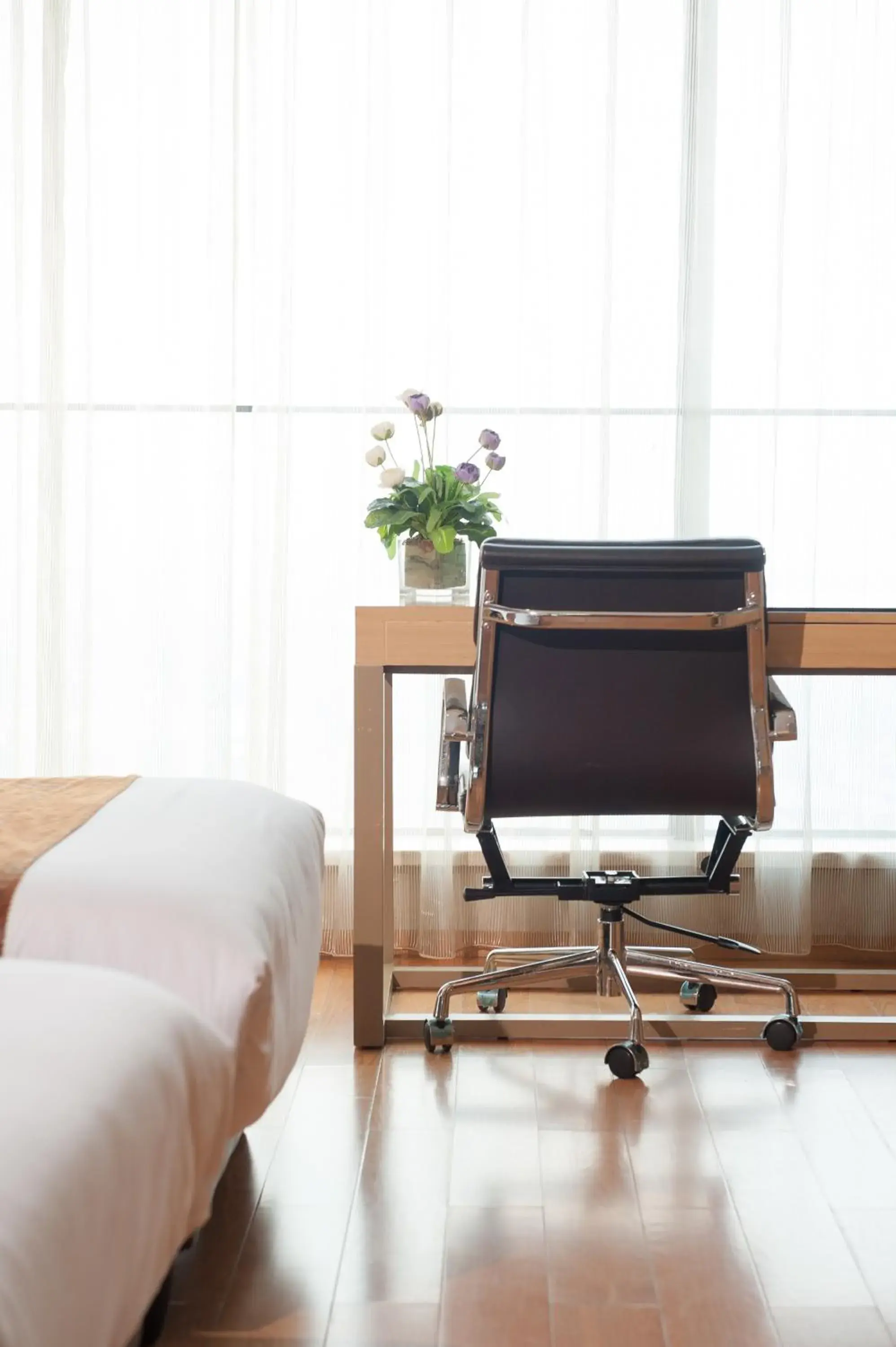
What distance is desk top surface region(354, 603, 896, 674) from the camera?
2.60 metres

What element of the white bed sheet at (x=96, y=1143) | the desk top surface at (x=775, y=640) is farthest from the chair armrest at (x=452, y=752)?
the white bed sheet at (x=96, y=1143)

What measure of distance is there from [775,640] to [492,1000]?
0.89 m

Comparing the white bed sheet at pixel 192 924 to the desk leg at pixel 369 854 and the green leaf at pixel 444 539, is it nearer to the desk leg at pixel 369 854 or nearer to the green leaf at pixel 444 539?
the desk leg at pixel 369 854

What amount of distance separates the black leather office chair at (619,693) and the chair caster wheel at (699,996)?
33cm

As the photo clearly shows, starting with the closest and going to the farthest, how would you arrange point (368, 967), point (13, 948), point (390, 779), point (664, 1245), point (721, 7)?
point (13, 948) < point (664, 1245) < point (368, 967) < point (390, 779) < point (721, 7)

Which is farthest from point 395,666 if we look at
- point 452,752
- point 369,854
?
point 369,854

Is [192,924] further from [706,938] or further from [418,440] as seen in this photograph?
[418,440]

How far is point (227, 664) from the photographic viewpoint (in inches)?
130

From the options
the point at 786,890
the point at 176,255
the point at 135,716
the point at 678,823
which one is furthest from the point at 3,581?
the point at 786,890

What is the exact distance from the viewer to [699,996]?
286cm

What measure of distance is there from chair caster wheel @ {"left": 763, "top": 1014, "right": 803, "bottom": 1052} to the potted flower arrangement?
103 cm

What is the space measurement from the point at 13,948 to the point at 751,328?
2.34 metres

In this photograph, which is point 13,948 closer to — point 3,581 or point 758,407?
point 3,581

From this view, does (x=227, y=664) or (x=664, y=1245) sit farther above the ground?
(x=227, y=664)
